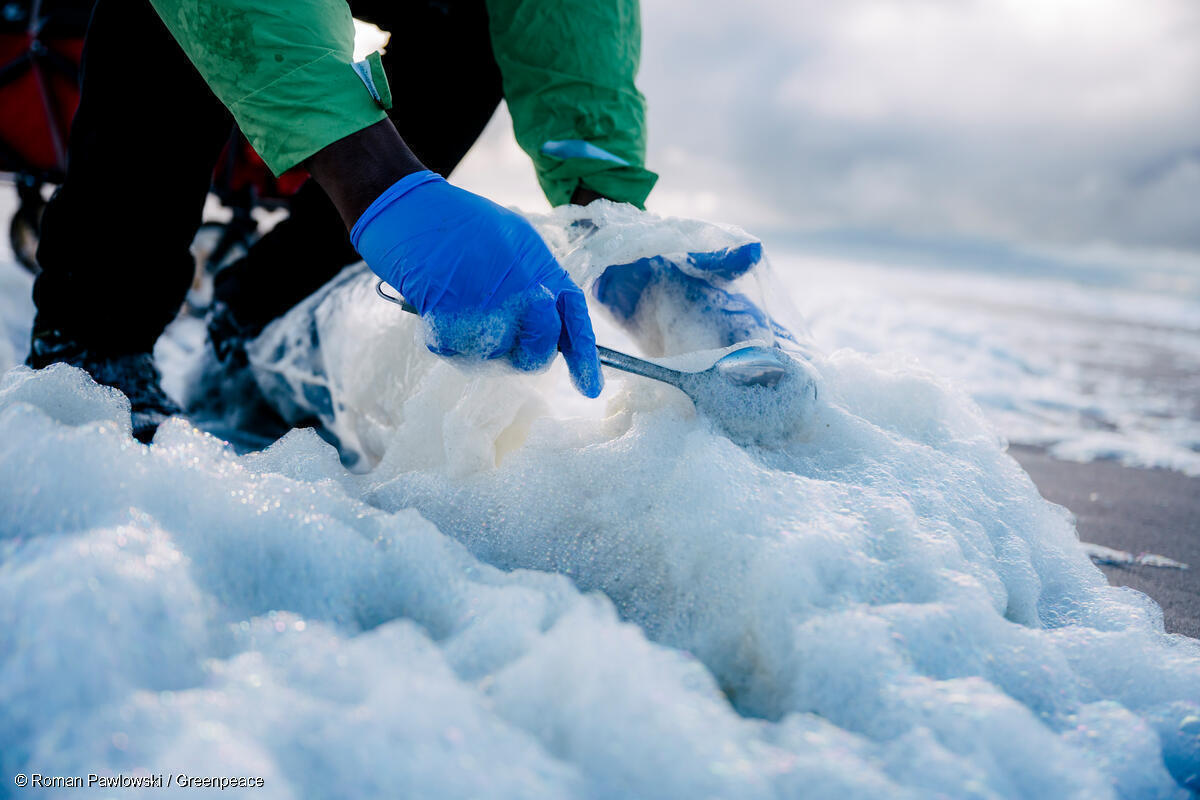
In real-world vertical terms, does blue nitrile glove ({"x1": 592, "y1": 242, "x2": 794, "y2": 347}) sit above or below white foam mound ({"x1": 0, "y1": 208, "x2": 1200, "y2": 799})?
above

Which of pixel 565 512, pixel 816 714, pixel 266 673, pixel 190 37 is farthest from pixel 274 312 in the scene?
pixel 816 714

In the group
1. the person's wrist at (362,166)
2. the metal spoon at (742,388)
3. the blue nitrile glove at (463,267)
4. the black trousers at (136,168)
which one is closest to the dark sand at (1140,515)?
the metal spoon at (742,388)

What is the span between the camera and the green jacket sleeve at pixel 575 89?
1.52 metres

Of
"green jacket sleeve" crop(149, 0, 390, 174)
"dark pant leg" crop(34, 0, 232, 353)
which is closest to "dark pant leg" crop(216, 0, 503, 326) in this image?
"dark pant leg" crop(34, 0, 232, 353)

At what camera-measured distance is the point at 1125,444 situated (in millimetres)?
2541

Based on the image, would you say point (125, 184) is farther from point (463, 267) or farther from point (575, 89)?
point (575, 89)

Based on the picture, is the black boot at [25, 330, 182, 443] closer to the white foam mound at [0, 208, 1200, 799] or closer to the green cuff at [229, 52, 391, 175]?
the white foam mound at [0, 208, 1200, 799]

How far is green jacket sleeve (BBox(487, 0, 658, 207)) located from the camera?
152cm

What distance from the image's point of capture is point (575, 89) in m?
1.55

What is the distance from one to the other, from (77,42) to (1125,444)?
4668 mm

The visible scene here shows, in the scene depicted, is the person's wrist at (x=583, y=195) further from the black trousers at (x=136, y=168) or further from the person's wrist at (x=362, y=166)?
the person's wrist at (x=362, y=166)

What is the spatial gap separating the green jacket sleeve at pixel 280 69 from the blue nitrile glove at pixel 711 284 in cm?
58

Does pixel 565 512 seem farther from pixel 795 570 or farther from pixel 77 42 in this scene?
pixel 77 42

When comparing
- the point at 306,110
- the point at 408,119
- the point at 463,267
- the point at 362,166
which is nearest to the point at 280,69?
the point at 306,110
